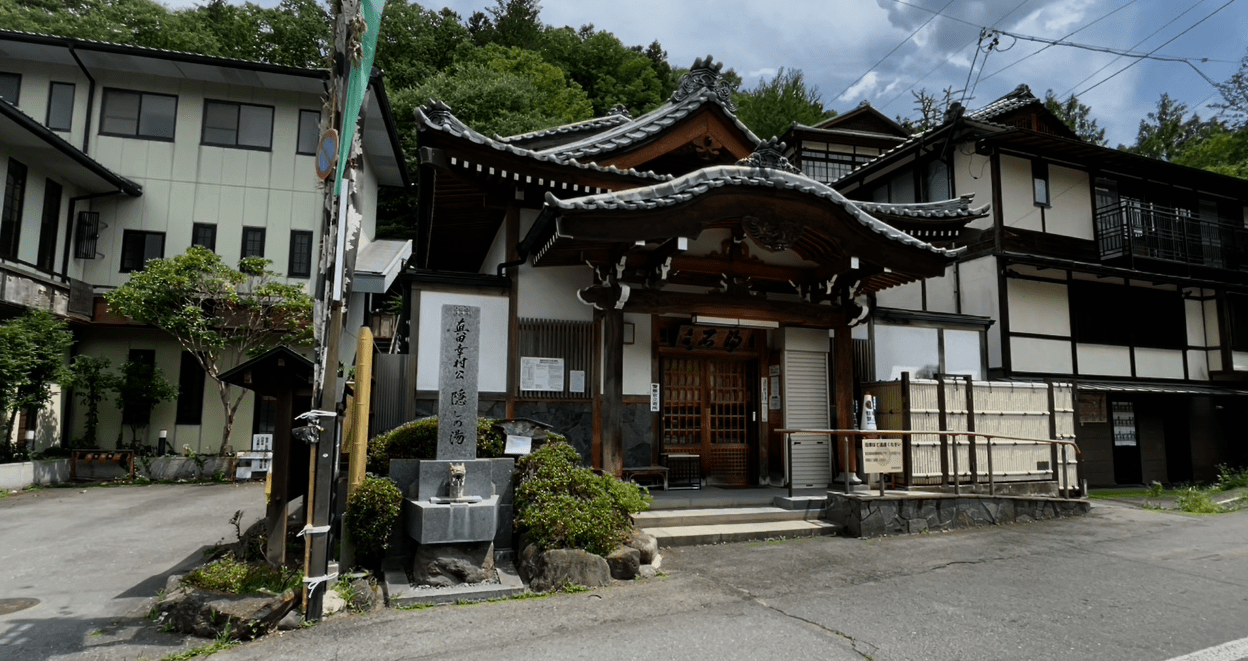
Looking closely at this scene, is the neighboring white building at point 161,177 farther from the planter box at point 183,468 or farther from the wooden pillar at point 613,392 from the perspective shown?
the wooden pillar at point 613,392

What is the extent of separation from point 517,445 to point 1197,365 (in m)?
21.2

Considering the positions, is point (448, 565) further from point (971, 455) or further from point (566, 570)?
point (971, 455)

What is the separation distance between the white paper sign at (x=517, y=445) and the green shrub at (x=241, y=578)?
265 cm

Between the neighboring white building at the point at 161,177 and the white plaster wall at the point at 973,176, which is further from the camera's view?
the neighboring white building at the point at 161,177

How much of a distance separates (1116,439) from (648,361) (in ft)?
50.0

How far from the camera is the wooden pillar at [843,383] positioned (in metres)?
11.3

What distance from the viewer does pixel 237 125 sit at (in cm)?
2011

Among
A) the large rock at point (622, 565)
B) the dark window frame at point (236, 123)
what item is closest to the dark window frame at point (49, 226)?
the dark window frame at point (236, 123)

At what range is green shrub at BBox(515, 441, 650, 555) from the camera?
6.89 meters

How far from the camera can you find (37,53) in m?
18.8

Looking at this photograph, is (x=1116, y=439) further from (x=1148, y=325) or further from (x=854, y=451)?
(x=854, y=451)

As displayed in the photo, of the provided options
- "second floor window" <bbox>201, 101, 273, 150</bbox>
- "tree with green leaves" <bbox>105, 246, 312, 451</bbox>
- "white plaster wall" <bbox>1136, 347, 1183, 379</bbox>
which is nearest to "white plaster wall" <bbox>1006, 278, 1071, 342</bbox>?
"white plaster wall" <bbox>1136, 347, 1183, 379</bbox>

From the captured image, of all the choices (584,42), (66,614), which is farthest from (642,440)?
(584,42)

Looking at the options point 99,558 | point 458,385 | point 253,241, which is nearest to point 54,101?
point 253,241
